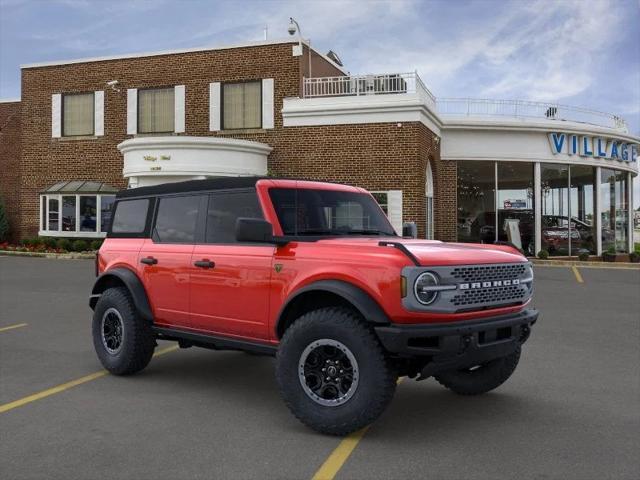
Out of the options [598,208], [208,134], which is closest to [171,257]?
[208,134]

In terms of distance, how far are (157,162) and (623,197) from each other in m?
21.4

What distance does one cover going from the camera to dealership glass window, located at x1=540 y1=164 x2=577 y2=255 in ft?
83.8

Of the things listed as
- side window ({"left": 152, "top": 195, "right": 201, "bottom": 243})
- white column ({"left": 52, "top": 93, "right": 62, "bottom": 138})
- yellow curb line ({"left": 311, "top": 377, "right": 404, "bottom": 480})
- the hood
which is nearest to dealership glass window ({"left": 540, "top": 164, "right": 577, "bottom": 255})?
white column ({"left": 52, "top": 93, "right": 62, "bottom": 138})

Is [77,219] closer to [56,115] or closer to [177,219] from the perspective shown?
[56,115]

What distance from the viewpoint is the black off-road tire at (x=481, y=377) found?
18.5 feet

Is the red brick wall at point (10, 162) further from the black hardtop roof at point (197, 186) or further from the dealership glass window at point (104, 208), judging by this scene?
the black hardtop roof at point (197, 186)

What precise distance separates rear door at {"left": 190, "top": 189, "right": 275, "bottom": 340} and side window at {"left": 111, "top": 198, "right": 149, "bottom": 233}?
109 centimetres

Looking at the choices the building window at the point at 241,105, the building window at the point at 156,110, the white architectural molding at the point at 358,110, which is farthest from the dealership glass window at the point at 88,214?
the white architectural molding at the point at 358,110

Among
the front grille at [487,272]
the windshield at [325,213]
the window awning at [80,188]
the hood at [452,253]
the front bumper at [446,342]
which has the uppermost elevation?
the window awning at [80,188]

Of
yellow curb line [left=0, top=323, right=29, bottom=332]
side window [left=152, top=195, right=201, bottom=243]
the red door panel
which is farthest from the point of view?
yellow curb line [left=0, top=323, right=29, bottom=332]

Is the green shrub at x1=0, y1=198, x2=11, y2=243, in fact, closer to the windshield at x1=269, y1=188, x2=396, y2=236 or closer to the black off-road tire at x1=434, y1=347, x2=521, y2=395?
the windshield at x1=269, y1=188, x2=396, y2=236

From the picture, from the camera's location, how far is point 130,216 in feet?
22.6

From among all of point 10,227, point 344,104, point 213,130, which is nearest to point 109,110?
point 213,130

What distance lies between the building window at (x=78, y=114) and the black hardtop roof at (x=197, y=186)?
2171 centimetres
